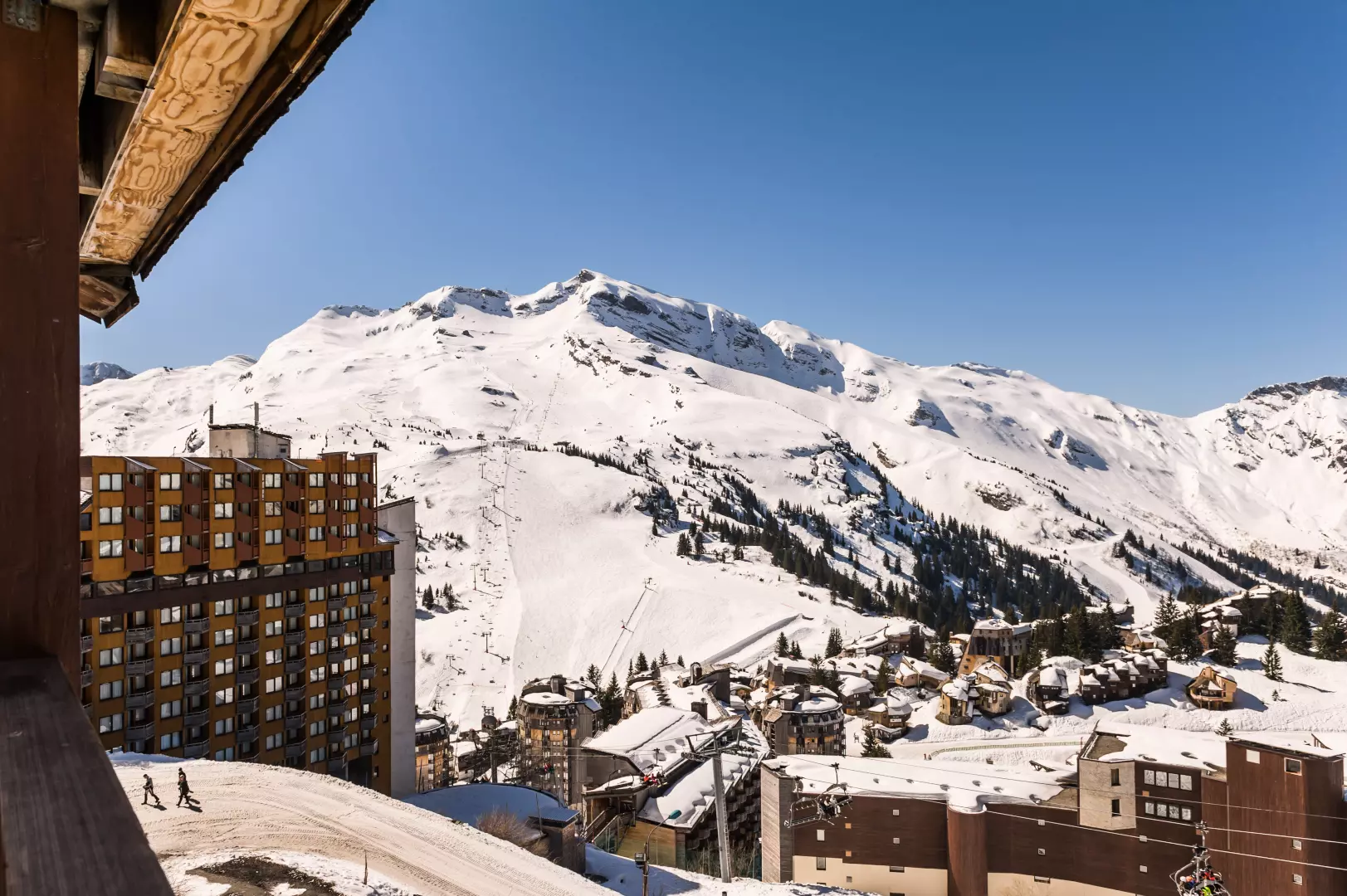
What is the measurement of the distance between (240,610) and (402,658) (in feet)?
32.5

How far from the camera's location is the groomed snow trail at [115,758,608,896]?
699 inches

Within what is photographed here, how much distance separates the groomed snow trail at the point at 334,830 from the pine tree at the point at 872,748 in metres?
39.1

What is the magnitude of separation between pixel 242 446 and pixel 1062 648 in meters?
78.2

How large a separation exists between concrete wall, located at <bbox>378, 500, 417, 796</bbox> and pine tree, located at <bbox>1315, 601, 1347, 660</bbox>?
82.4 metres

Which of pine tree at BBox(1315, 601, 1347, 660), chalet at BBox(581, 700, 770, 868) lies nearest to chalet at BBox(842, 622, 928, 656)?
pine tree at BBox(1315, 601, 1347, 660)

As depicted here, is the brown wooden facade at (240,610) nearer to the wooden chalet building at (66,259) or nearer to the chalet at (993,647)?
the wooden chalet building at (66,259)

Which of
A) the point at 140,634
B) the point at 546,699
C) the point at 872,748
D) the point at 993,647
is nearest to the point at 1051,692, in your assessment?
the point at 872,748

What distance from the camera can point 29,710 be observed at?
1274 mm

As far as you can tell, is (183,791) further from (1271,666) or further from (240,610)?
(1271,666)

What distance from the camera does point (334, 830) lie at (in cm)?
1958

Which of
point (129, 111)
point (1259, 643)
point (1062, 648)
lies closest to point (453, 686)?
point (1062, 648)

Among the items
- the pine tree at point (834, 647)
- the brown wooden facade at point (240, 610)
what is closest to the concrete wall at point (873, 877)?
the brown wooden facade at point (240, 610)

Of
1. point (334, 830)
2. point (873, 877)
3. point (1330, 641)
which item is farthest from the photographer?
point (1330, 641)

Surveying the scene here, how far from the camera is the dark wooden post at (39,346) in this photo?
5.43 feet
